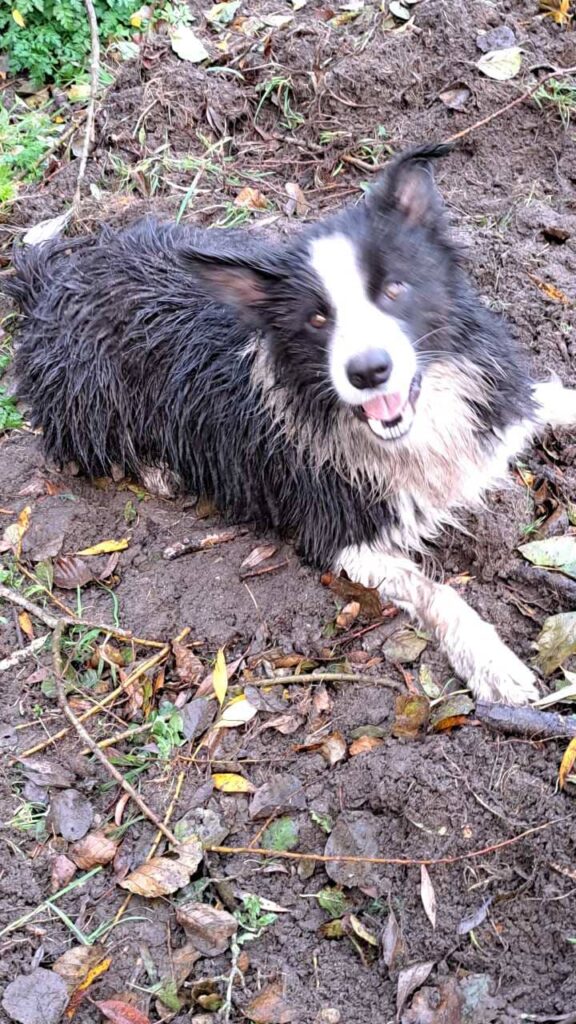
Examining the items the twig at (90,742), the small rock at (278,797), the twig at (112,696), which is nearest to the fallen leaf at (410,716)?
the small rock at (278,797)

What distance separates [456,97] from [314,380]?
9.49 ft

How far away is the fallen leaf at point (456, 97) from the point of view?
4977 mm

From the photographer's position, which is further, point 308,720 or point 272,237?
point 272,237

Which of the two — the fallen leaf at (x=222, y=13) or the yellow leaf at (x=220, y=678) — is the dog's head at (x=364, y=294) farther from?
the fallen leaf at (x=222, y=13)

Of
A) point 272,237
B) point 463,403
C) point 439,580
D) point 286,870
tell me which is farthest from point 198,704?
point 272,237

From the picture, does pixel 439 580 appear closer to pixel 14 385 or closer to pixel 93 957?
pixel 93 957

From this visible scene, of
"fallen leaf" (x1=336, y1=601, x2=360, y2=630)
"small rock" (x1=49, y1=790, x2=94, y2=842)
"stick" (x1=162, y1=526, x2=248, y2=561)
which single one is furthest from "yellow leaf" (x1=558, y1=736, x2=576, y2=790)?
"stick" (x1=162, y1=526, x2=248, y2=561)

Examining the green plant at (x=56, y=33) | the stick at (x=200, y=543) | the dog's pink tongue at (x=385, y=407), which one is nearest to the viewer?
the dog's pink tongue at (x=385, y=407)

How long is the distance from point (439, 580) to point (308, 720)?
0.81 metres

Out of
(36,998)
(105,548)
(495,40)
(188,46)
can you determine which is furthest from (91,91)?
(36,998)

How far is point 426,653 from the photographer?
10.5 feet

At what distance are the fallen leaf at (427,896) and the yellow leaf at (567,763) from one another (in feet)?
1.61

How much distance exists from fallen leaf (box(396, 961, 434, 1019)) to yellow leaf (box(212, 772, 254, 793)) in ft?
2.55

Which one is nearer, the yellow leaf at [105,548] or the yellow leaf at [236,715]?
the yellow leaf at [236,715]
